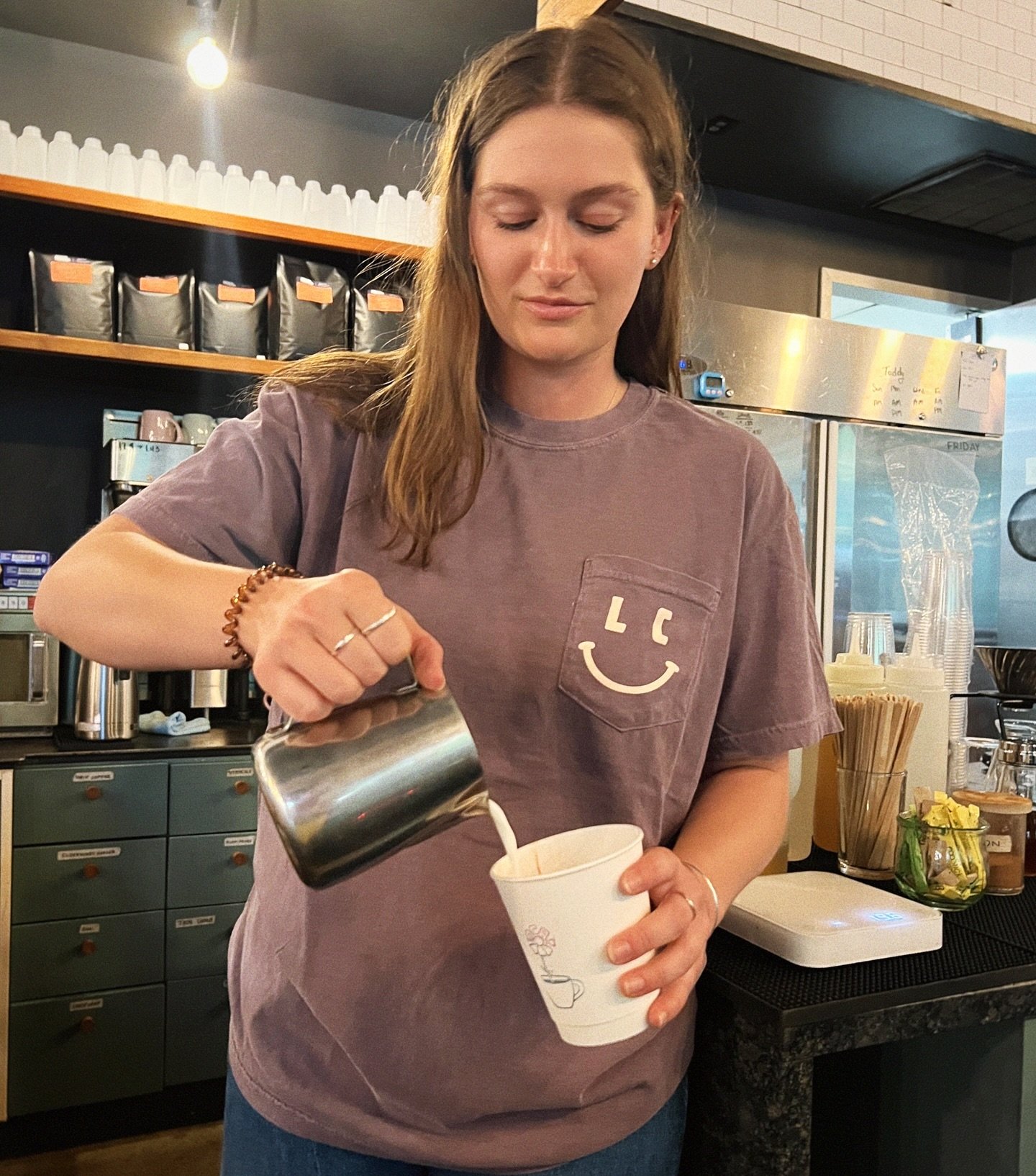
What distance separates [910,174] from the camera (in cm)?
341

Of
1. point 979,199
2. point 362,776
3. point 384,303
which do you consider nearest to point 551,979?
point 362,776

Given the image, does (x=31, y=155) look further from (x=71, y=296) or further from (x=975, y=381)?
(x=975, y=381)

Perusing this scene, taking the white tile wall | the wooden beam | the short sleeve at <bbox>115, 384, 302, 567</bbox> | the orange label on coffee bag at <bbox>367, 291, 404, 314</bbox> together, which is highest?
the white tile wall

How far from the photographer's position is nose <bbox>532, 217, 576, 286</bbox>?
0.84 metres

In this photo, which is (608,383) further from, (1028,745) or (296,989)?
(1028,745)

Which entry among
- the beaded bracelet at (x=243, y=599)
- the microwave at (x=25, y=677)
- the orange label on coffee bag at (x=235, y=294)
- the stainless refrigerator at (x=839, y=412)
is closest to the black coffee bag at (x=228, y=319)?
the orange label on coffee bag at (x=235, y=294)

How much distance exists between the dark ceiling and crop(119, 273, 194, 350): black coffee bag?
741mm

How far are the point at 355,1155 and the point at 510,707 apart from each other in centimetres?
39

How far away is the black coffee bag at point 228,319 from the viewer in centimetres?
282

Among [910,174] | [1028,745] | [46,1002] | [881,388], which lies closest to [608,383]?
[1028,745]

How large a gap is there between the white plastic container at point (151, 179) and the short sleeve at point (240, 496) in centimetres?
220

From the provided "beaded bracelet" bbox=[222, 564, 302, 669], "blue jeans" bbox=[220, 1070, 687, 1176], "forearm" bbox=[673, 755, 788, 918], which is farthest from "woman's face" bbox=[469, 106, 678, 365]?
"blue jeans" bbox=[220, 1070, 687, 1176]

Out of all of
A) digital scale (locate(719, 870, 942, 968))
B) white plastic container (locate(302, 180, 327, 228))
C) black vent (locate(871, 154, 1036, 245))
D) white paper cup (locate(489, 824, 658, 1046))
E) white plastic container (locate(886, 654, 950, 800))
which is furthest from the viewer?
black vent (locate(871, 154, 1036, 245))

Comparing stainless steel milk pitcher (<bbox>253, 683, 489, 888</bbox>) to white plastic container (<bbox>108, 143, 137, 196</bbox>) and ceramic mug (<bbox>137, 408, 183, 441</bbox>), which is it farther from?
white plastic container (<bbox>108, 143, 137, 196</bbox>)
